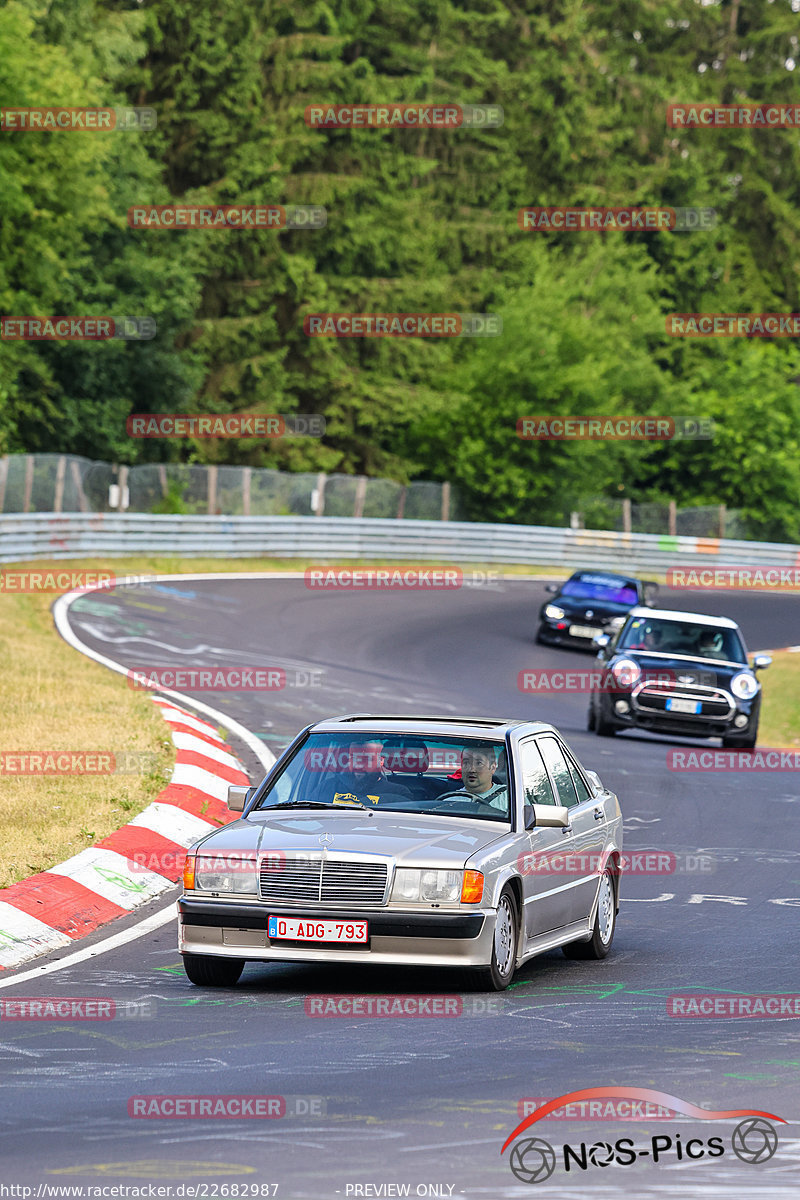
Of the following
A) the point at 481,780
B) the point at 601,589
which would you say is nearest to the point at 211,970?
the point at 481,780

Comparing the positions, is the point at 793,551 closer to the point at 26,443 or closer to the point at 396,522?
the point at 396,522

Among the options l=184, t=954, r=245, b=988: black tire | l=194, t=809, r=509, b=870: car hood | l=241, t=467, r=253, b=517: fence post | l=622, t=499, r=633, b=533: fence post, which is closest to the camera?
l=194, t=809, r=509, b=870: car hood

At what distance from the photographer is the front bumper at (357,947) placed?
8.29 meters

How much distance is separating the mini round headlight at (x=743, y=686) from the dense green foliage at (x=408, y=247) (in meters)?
25.7

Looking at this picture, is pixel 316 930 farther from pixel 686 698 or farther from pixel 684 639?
pixel 684 639

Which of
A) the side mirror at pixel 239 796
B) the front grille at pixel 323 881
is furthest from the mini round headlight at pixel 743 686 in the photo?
the front grille at pixel 323 881

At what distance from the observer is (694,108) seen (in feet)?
272

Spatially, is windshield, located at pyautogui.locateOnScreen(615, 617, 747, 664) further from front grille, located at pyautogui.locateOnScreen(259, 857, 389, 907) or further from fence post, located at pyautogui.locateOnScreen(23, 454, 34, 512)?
fence post, located at pyautogui.locateOnScreen(23, 454, 34, 512)

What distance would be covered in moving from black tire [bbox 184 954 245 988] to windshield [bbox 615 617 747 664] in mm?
13492

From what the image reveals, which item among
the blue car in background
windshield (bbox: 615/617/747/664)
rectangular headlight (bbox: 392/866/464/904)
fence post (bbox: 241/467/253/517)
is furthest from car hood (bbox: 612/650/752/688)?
fence post (bbox: 241/467/253/517)

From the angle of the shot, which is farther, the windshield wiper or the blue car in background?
the blue car in background

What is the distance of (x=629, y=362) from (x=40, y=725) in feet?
186

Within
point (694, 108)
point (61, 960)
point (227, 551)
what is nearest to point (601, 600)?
point (227, 551)

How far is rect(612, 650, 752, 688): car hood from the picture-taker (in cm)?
2127
